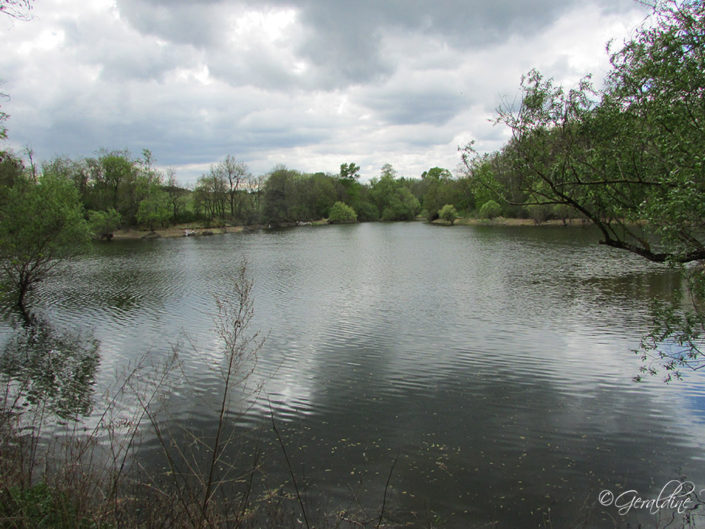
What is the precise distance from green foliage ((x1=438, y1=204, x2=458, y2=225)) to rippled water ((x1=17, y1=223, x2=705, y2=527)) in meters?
67.3

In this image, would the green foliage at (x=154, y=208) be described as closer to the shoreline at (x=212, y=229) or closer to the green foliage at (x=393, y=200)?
the shoreline at (x=212, y=229)

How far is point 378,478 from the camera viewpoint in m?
6.90

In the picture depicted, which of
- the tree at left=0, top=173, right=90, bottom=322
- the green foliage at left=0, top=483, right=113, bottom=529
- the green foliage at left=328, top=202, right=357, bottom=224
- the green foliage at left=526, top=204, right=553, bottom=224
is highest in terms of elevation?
the green foliage at left=328, top=202, right=357, bottom=224

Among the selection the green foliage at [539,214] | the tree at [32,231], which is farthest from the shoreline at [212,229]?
the tree at [32,231]

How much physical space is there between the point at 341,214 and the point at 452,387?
9598 cm

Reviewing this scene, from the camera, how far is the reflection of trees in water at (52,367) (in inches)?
400

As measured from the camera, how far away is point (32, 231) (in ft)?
61.1

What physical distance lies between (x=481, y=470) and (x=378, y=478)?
1671mm

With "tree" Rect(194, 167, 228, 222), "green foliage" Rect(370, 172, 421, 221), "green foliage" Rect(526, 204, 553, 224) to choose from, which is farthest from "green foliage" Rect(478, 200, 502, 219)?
"tree" Rect(194, 167, 228, 222)

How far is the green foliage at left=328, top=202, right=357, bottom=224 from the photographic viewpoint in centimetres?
10452

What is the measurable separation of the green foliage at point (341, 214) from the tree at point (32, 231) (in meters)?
84.3

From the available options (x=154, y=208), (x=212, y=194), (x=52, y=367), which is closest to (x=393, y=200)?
(x=212, y=194)

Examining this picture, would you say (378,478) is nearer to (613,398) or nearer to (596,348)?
(613,398)

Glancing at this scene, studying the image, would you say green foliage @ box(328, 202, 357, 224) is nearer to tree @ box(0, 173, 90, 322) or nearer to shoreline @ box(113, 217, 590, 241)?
shoreline @ box(113, 217, 590, 241)
